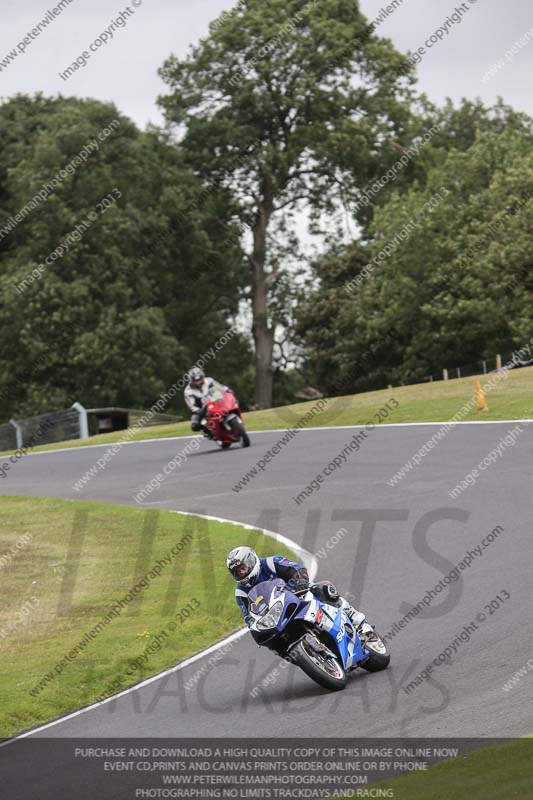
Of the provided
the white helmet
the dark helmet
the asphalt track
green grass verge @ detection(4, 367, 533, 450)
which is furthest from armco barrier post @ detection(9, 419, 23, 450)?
the white helmet

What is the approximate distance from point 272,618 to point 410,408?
2329cm

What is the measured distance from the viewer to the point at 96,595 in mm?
16859

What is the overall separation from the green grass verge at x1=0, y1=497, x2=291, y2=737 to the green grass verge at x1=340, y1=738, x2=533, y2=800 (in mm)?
4837

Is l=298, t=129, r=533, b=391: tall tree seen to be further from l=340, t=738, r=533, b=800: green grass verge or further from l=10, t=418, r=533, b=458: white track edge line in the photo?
l=340, t=738, r=533, b=800: green grass verge

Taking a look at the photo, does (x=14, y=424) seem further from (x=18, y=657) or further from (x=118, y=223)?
(x=18, y=657)

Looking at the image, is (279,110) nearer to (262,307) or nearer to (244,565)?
(262,307)

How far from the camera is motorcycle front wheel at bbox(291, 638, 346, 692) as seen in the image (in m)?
10.3

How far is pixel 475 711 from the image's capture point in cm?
904

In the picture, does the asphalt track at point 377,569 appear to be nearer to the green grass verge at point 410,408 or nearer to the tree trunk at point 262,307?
the green grass verge at point 410,408

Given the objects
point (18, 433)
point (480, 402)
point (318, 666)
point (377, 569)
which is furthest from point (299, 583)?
point (18, 433)

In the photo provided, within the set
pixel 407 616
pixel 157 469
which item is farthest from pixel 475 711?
pixel 157 469

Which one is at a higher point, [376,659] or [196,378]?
[196,378]

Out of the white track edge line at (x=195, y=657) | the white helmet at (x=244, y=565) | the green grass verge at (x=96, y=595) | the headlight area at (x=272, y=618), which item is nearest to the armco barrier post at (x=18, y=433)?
the green grass verge at (x=96, y=595)

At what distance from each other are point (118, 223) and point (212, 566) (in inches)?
1503
